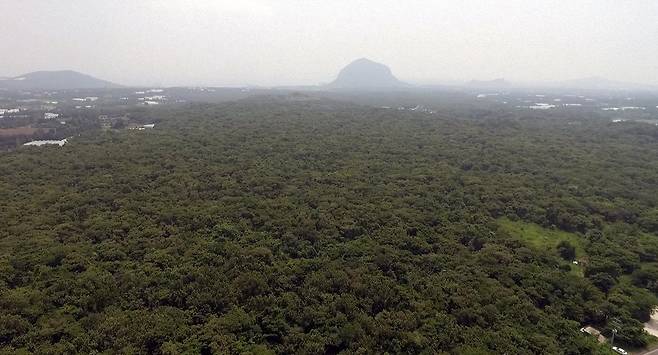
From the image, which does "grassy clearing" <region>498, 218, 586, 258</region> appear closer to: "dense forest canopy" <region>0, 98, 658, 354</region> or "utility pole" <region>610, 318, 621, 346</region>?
"dense forest canopy" <region>0, 98, 658, 354</region>

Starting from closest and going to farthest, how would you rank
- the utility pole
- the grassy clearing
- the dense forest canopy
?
the dense forest canopy, the utility pole, the grassy clearing

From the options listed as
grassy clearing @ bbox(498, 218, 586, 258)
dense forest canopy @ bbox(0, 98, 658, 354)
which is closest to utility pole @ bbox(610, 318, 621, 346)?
dense forest canopy @ bbox(0, 98, 658, 354)

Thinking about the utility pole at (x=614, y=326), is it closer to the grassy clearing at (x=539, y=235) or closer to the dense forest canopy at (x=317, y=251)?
the dense forest canopy at (x=317, y=251)

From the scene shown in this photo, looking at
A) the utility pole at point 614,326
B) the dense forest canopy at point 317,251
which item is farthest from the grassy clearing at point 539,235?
the utility pole at point 614,326

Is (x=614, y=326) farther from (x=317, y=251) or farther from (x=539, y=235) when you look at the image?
(x=317, y=251)

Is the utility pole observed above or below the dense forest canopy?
below

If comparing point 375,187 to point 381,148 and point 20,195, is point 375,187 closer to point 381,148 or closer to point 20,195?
point 381,148

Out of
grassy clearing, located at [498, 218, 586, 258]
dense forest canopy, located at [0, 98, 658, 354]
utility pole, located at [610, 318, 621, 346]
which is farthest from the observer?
grassy clearing, located at [498, 218, 586, 258]
